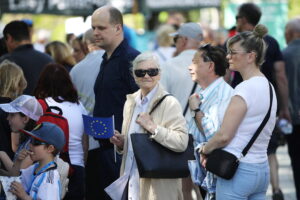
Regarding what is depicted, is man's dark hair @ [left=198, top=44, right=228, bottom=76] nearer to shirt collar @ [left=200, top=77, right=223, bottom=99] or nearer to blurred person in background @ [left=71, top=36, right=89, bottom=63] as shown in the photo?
shirt collar @ [left=200, top=77, right=223, bottom=99]

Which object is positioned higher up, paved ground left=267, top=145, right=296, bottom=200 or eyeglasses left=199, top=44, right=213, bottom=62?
eyeglasses left=199, top=44, right=213, bottom=62

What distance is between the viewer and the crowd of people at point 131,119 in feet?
21.0

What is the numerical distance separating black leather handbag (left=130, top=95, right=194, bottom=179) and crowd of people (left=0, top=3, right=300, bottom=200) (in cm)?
5

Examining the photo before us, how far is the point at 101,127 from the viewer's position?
7.13 meters

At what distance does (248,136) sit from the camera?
6.37m

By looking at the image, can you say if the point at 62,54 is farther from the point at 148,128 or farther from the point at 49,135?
the point at 49,135

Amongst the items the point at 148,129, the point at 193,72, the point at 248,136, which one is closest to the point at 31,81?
the point at 193,72

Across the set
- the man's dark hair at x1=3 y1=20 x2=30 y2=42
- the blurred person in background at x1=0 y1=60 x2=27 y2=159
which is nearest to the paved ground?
the man's dark hair at x1=3 y1=20 x2=30 y2=42

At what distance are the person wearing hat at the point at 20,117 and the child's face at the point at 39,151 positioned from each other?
0.62 metres

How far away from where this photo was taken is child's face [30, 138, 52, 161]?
6590 mm

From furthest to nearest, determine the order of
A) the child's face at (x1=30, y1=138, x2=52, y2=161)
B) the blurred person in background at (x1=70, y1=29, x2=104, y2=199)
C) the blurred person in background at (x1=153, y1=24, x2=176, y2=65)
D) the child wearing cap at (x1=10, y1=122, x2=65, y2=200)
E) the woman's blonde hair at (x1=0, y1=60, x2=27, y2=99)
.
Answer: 1. the blurred person in background at (x1=153, y1=24, x2=176, y2=65)
2. the blurred person in background at (x1=70, y1=29, x2=104, y2=199)
3. the woman's blonde hair at (x1=0, y1=60, x2=27, y2=99)
4. the child's face at (x1=30, y1=138, x2=52, y2=161)
5. the child wearing cap at (x1=10, y1=122, x2=65, y2=200)

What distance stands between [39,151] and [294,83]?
5350 mm

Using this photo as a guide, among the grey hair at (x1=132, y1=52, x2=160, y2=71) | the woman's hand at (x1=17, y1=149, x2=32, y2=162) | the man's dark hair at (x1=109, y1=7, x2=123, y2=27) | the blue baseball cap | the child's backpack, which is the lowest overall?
the woman's hand at (x1=17, y1=149, x2=32, y2=162)

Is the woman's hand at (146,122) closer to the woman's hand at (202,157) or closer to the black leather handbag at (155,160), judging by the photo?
the black leather handbag at (155,160)
